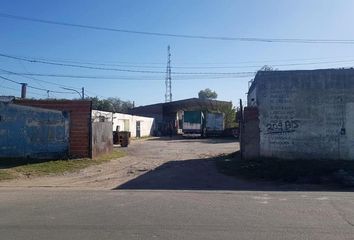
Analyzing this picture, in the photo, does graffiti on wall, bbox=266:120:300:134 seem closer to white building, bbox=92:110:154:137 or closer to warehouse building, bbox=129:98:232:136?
white building, bbox=92:110:154:137

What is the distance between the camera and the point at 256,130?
2289cm

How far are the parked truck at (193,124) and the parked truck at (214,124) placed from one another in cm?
76

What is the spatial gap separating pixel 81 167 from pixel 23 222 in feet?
44.0

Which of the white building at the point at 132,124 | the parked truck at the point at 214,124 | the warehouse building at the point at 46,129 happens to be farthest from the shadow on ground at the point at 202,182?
the parked truck at the point at 214,124

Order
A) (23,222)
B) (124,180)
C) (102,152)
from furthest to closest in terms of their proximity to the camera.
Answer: (102,152) → (124,180) → (23,222)

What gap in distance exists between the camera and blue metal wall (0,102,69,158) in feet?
80.2

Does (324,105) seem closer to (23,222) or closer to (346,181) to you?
(346,181)

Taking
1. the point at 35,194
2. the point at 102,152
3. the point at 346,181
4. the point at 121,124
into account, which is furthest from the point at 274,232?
the point at 121,124

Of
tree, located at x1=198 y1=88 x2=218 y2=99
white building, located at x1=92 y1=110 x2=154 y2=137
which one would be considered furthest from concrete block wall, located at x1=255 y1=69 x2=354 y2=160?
tree, located at x1=198 y1=88 x2=218 y2=99

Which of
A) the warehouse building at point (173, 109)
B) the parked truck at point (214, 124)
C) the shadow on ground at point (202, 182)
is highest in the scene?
the warehouse building at point (173, 109)

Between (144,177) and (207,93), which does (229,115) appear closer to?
(144,177)

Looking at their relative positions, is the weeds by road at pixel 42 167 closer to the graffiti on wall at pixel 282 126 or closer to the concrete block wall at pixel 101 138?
the concrete block wall at pixel 101 138

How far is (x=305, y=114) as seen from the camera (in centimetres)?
2214

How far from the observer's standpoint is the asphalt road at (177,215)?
26.9 ft
